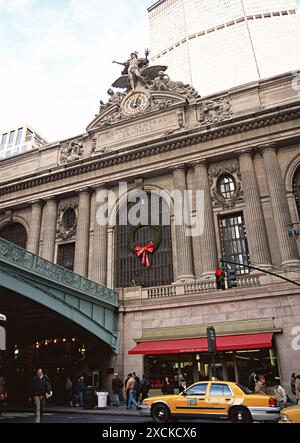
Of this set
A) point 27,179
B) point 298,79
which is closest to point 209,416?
point 298,79

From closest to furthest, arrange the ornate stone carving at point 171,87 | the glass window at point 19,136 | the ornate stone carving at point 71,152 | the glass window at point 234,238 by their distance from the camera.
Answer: the glass window at point 234,238
the ornate stone carving at point 171,87
the ornate stone carving at point 71,152
the glass window at point 19,136

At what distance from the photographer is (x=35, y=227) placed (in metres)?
34.4

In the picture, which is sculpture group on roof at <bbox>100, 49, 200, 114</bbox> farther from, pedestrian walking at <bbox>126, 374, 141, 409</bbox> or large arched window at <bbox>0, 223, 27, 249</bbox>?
pedestrian walking at <bbox>126, 374, 141, 409</bbox>

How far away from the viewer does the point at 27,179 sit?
36000 millimetres

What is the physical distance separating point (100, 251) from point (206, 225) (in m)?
8.68

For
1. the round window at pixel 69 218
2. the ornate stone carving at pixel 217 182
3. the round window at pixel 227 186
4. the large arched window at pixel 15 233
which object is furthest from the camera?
the large arched window at pixel 15 233

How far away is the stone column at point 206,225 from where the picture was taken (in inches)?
1021

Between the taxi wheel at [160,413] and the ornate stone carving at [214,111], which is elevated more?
the ornate stone carving at [214,111]

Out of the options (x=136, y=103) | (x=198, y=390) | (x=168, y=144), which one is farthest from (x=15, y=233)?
(x=198, y=390)

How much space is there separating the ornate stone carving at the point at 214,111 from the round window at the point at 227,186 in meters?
4.42

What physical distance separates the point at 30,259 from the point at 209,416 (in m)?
10.8

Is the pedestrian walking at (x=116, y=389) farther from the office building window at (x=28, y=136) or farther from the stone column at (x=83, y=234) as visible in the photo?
the office building window at (x=28, y=136)

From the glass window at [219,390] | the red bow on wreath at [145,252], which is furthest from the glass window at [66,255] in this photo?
the glass window at [219,390]

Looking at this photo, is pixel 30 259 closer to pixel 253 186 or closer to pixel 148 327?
pixel 148 327
